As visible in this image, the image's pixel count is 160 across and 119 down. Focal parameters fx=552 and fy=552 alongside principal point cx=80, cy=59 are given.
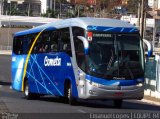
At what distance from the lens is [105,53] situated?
63.3 feet

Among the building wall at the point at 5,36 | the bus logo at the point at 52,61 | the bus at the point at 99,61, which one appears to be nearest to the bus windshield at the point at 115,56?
the bus at the point at 99,61

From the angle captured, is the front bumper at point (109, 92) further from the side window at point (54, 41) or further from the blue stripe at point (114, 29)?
the side window at point (54, 41)

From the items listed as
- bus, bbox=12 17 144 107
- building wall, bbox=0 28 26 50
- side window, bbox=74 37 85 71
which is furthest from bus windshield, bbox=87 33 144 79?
building wall, bbox=0 28 26 50

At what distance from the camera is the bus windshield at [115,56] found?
63.3 ft

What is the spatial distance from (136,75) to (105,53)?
143 cm

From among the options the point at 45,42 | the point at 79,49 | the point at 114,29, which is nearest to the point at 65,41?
the point at 79,49

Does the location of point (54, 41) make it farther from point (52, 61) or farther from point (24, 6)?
point (24, 6)

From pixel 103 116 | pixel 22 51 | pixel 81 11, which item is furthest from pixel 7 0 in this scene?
pixel 103 116

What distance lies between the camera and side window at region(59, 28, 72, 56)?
67.3 feet

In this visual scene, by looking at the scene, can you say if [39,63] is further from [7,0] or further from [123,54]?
[7,0]

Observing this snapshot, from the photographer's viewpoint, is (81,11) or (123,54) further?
(81,11)

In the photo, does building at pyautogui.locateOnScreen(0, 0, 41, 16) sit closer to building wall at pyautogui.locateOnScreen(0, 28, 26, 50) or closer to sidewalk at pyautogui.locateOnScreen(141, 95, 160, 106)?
building wall at pyautogui.locateOnScreen(0, 28, 26, 50)

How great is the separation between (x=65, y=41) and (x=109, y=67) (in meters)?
2.42

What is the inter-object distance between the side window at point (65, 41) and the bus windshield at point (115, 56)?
1321 millimetres
